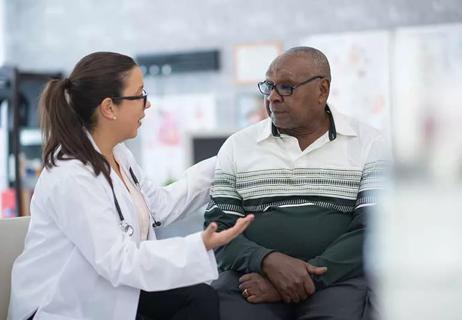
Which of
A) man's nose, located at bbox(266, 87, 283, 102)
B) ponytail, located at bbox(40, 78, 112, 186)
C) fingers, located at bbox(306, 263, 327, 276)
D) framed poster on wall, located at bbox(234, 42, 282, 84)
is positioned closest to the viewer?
ponytail, located at bbox(40, 78, 112, 186)

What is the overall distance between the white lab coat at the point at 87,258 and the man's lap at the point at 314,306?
0.68 ft

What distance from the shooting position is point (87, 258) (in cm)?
124

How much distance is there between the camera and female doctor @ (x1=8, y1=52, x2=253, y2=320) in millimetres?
1217

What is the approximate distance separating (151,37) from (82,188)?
11.9ft

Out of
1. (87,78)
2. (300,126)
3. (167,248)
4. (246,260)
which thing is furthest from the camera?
(300,126)

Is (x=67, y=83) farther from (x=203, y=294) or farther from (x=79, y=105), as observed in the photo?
(x=203, y=294)

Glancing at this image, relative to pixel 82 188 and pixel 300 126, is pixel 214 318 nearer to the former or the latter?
pixel 82 188

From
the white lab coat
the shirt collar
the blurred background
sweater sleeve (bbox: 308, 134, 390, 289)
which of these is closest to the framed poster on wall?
the blurred background

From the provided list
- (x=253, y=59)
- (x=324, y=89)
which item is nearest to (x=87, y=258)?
(x=324, y=89)

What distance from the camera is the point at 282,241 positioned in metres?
1.51

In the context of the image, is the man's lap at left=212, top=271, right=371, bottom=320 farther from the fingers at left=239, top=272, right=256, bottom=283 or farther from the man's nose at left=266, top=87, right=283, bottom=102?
the man's nose at left=266, top=87, right=283, bottom=102

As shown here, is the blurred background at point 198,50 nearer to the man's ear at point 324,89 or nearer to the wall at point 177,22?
the wall at point 177,22

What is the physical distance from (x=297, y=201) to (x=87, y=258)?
543mm

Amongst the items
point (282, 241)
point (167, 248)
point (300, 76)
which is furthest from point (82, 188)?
point (300, 76)
